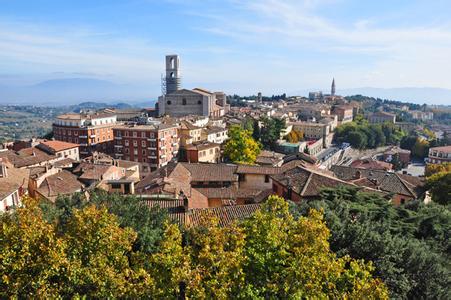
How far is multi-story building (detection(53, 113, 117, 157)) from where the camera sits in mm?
67062

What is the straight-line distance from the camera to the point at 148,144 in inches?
2362

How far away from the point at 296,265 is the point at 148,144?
52.6 meters

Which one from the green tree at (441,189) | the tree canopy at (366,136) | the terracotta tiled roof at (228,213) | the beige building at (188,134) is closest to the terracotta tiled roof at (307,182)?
the terracotta tiled roof at (228,213)

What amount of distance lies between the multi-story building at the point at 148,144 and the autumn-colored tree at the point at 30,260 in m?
48.8

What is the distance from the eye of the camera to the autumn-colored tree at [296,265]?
30.7ft

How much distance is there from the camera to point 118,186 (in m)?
30.4

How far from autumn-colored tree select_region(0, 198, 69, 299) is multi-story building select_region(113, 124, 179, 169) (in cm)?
4882

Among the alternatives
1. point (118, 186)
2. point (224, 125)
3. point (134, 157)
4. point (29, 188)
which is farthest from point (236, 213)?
point (224, 125)

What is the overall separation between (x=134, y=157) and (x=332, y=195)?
4478 cm

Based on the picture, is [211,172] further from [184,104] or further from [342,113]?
[342,113]

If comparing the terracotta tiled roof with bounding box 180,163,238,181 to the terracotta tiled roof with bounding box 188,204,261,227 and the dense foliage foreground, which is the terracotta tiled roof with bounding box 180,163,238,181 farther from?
the dense foliage foreground

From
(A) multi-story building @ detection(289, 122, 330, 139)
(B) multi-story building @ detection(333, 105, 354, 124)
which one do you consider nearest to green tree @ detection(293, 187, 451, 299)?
(A) multi-story building @ detection(289, 122, 330, 139)

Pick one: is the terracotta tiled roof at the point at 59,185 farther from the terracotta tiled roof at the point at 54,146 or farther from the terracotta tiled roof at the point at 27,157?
the terracotta tiled roof at the point at 54,146

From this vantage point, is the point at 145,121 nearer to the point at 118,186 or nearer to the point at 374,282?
the point at 118,186
